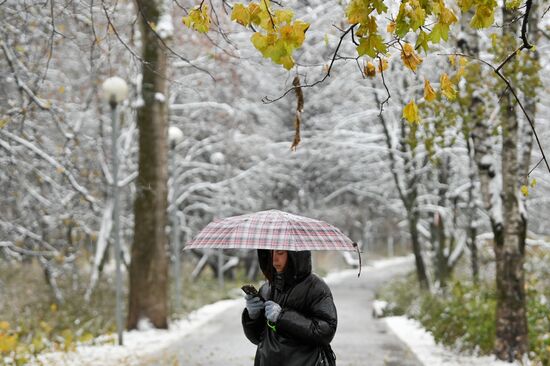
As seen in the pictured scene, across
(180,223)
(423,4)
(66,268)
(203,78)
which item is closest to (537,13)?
(423,4)

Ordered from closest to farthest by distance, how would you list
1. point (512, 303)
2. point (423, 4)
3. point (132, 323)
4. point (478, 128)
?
point (423, 4) → point (512, 303) → point (478, 128) → point (132, 323)

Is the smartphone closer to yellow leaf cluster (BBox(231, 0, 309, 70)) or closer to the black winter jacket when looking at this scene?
the black winter jacket

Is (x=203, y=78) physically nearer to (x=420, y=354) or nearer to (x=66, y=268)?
(x=66, y=268)

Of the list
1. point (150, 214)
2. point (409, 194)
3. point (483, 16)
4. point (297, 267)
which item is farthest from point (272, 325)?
point (409, 194)

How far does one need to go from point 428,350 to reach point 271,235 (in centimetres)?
706

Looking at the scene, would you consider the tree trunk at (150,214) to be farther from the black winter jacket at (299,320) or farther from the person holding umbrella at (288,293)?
the black winter jacket at (299,320)

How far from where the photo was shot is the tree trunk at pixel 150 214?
43.0ft

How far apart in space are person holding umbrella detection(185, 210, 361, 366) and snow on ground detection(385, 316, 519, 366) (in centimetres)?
521

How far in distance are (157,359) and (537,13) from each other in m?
7.33

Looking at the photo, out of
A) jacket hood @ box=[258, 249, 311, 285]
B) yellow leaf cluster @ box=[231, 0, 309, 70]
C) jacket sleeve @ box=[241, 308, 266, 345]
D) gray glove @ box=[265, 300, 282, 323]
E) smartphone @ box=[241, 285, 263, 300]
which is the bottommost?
jacket sleeve @ box=[241, 308, 266, 345]

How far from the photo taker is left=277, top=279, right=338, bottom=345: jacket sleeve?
165 inches

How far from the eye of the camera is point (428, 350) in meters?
10.6

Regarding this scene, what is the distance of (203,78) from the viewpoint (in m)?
22.6

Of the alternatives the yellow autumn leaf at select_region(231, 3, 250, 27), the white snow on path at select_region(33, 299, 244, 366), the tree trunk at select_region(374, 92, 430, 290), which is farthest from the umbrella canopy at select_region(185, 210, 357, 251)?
the tree trunk at select_region(374, 92, 430, 290)
